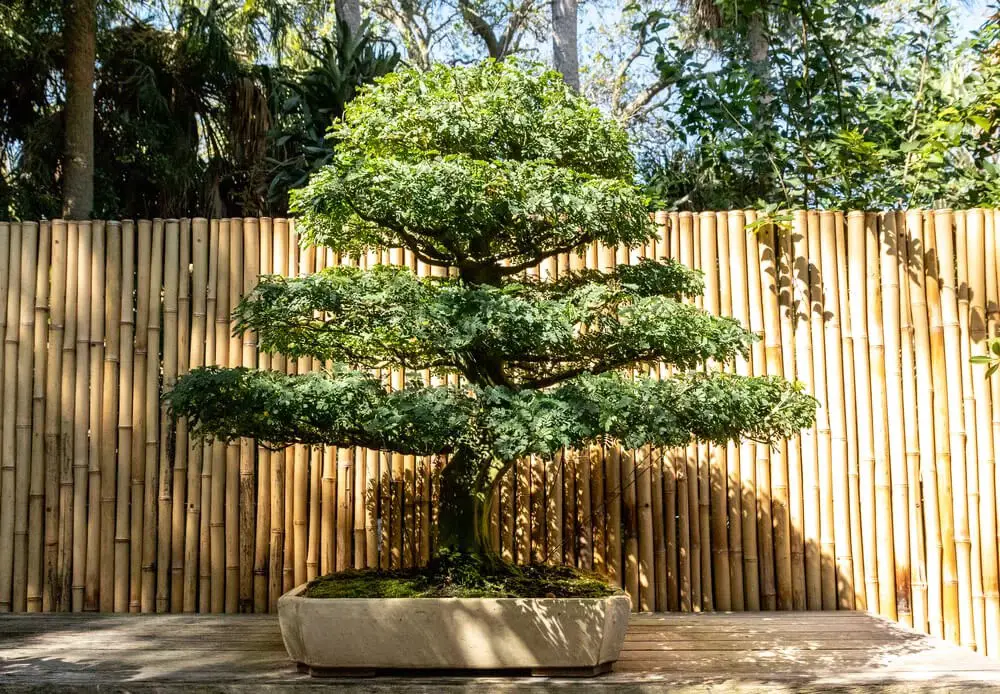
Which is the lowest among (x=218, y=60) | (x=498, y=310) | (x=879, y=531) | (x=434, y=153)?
(x=879, y=531)

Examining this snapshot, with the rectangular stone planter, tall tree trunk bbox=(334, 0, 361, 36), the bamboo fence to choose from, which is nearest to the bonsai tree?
the rectangular stone planter

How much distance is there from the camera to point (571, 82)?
301 inches

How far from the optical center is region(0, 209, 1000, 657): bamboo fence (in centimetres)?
373

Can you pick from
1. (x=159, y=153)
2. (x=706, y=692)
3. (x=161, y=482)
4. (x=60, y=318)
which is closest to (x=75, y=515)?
(x=161, y=482)

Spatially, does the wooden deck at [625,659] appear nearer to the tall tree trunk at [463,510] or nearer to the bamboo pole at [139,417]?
the bamboo pole at [139,417]

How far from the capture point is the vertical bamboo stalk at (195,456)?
3746 mm

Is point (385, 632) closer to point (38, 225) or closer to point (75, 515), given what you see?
point (75, 515)

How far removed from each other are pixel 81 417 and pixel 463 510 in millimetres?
1786

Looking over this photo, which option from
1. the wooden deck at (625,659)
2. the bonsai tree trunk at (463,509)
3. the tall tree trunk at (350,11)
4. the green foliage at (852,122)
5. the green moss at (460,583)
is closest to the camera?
the wooden deck at (625,659)

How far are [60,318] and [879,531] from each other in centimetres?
333

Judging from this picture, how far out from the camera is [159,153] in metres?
5.98

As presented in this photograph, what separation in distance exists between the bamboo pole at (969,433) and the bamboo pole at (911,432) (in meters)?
0.18

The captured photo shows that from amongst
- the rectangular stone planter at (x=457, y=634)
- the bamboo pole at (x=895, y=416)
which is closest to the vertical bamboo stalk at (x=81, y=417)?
the rectangular stone planter at (x=457, y=634)

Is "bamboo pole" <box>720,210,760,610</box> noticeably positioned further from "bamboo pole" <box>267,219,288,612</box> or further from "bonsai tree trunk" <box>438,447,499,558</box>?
"bamboo pole" <box>267,219,288,612</box>
